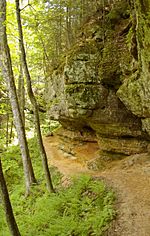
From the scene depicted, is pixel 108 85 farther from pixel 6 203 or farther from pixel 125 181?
pixel 6 203

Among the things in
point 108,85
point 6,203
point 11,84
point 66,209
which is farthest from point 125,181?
point 11,84

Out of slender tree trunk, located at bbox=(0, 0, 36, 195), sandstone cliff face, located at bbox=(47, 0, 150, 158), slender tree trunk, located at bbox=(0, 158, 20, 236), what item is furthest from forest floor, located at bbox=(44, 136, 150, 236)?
slender tree trunk, located at bbox=(0, 158, 20, 236)

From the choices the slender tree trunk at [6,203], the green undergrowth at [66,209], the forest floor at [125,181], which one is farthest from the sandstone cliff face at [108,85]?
the slender tree trunk at [6,203]

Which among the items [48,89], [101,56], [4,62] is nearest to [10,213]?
[4,62]

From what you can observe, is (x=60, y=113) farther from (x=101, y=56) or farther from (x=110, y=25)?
(x=110, y=25)

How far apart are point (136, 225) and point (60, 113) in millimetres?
8243

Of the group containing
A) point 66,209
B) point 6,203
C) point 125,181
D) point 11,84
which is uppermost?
point 11,84

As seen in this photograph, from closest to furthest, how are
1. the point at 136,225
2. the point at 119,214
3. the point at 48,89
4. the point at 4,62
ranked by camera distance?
the point at 136,225
the point at 119,214
the point at 4,62
the point at 48,89

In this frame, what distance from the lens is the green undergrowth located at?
7.68 metres

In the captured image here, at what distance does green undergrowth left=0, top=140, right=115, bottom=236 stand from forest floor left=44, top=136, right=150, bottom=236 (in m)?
0.36

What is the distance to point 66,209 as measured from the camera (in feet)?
29.8

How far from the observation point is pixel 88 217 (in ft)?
26.7

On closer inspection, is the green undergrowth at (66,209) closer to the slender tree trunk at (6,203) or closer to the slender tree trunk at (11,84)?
the slender tree trunk at (11,84)

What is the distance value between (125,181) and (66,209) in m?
2.54
